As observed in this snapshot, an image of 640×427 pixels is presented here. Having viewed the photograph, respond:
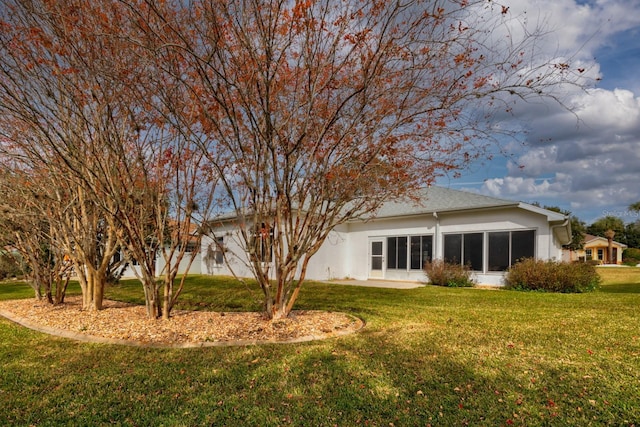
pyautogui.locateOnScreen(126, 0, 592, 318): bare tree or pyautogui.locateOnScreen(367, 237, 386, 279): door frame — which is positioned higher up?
pyautogui.locateOnScreen(126, 0, 592, 318): bare tree

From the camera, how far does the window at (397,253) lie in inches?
655

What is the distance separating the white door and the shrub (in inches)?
111

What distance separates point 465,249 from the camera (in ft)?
49.1

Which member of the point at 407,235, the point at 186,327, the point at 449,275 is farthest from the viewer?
the point at 407,235

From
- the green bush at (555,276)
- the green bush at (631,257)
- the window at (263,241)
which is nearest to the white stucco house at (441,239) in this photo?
the green bush at (555,276)

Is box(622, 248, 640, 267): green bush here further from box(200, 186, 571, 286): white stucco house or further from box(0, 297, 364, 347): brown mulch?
box(0, 297, 364, 347): brown mulch

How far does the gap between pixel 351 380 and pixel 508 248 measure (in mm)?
12128

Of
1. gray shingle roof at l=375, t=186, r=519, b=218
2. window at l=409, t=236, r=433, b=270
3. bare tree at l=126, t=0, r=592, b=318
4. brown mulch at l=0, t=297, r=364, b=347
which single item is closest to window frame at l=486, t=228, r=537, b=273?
gray shingle roof at l=375, t=186, r=519, b=218

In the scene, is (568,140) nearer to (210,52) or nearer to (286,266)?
(286,266)

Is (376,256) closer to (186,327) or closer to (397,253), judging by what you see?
(397,253)

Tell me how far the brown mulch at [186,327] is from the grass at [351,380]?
327 mm

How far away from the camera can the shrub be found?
14.2m

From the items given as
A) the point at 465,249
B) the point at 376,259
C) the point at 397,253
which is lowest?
the point at 376,259

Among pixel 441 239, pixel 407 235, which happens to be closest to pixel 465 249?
pixel 441 239
